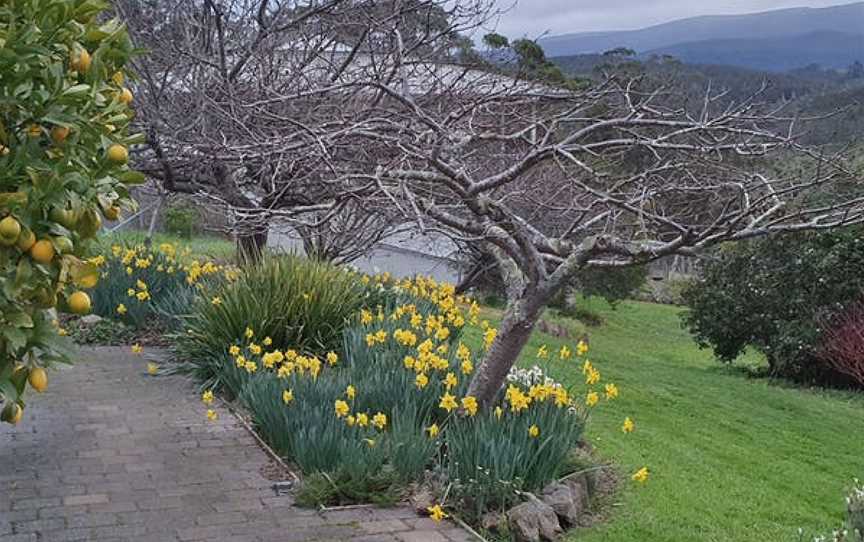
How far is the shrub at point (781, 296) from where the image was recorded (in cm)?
1488

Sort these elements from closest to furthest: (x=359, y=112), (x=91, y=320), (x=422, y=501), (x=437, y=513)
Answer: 1. (x=437, y=513)
2. (x=422, y=501)
3. (x=359, y=112)
4. (x=91, y=320)

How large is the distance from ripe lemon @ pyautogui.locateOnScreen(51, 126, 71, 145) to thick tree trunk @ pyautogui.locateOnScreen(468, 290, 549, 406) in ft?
11.4

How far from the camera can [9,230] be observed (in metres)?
2.67

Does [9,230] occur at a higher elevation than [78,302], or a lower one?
higher

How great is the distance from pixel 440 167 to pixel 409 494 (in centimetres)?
186

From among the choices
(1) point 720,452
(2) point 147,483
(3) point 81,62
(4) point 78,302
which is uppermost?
(3) point 81,62

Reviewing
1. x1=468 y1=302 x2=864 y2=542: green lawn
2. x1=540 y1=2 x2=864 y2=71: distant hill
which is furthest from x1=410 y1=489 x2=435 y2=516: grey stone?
x1=540 y1=2 x2=864 y2=71: distant hill

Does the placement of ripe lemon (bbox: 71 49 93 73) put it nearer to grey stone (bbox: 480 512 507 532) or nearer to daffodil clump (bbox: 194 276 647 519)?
daffodil clump (bbox: 194 276 647 519)

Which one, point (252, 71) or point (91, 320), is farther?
point (91, 320)

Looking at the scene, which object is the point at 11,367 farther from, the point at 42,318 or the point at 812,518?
the point at 812,518

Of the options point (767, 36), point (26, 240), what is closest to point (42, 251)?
point (26, 240)

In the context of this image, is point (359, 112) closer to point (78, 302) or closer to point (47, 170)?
point (78, 302)

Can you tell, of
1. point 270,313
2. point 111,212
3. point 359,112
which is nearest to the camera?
point 111,212

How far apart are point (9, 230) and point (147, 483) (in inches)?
137
